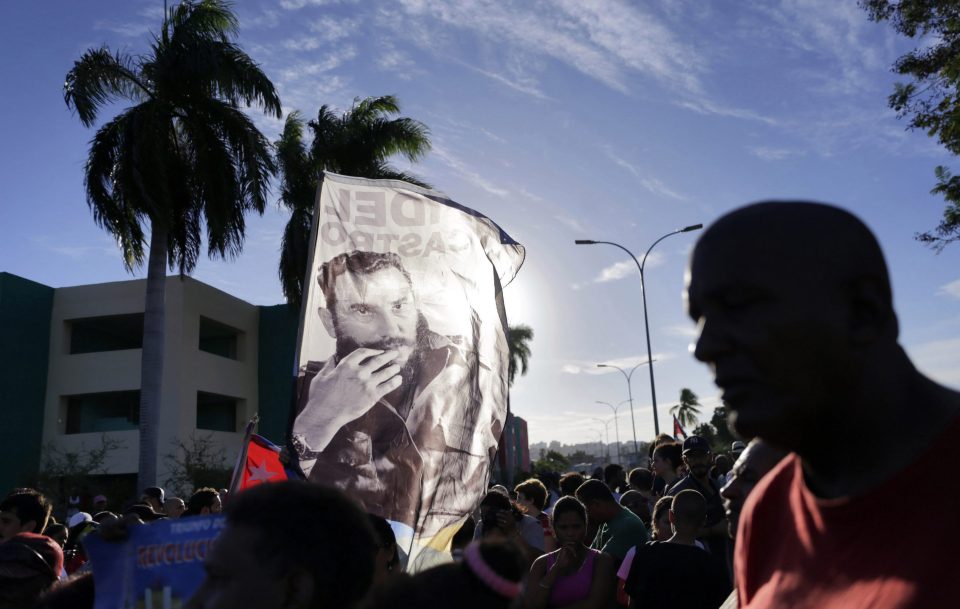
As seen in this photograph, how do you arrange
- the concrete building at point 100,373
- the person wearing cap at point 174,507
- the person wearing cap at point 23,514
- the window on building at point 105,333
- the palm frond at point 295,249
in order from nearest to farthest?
the person wearing cap at point 23,514 < the person wearing cap at point 174,507 < the palm frond at point 295,249 < the concrete building at point 100,373 < the window on building at point 105,333

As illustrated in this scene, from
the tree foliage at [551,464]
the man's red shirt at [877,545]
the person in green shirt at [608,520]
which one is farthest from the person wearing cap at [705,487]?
the tree foliage at [551,464]

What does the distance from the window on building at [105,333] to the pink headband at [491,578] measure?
28.0 m

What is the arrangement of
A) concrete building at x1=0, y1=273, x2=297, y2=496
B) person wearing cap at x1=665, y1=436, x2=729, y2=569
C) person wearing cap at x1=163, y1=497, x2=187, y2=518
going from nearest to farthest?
person wearing cap at x1=665, y1=436, x2=729, y2=569 < person wearing cap at x1=163, y1=497, x2=187, y2=518 < concrete building at x1=0, y1=273, x2=297, y2=496

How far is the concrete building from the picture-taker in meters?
25.4

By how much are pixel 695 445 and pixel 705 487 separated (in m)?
0.34

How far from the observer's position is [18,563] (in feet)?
9.68

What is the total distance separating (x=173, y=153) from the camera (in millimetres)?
17547

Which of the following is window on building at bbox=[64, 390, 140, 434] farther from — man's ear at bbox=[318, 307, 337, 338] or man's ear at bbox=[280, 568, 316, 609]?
man's ear at bbox=[280, 568, 316, 609]

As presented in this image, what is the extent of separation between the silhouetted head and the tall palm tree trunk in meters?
17.2

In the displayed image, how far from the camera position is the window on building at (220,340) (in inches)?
1194

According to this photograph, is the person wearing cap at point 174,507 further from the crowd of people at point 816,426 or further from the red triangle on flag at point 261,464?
the crowd of people at point 816,426

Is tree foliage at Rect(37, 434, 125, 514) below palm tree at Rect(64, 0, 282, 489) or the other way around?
below

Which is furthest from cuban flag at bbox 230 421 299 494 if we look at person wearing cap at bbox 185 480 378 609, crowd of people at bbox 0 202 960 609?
crowd of people at bbox 0 202 960 609

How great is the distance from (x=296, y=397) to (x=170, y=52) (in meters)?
15.3
